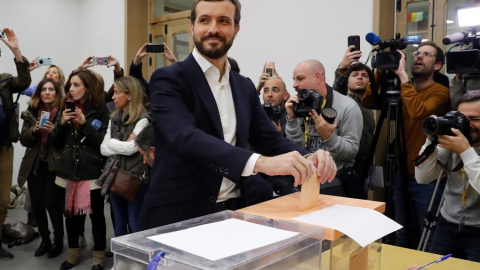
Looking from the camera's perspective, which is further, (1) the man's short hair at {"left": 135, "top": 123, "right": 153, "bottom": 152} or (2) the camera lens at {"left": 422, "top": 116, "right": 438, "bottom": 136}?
(1) the man's short hair at {"left": 135, "top": 123, "right": 153, "bottom": 152}

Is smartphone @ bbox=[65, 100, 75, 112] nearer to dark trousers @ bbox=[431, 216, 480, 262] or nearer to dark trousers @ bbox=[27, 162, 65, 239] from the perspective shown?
dark trousers @ bbox=[27, 162, 65, 239]

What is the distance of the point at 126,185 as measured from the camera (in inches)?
112

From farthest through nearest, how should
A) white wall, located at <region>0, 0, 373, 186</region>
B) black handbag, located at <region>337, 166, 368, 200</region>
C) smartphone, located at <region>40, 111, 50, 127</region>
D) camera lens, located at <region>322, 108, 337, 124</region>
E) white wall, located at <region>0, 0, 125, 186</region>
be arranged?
white wall, located at <region>0, 0, 125, 186</region> → white wall, located at <region>0, 0, 373, 186</region> → smartphone, located at <region>40, 111, 50, 127</region> → black handbag, located at <region>337, 166, 368, 200</region> → camera lens, located at <region>322, 108, 337, 124</region>

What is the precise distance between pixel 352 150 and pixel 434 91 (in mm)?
640

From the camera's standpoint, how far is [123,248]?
0.66m

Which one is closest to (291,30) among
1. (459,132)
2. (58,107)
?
(58,107)

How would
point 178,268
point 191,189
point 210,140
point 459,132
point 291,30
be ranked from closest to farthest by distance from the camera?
point 178,268
point 210,140
point 191,189
point 459,132
point 291,30

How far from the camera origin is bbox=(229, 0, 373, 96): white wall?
11.9 ft

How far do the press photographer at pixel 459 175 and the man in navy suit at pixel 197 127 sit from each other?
890 millimetres

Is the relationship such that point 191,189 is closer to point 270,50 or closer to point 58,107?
point 58,107

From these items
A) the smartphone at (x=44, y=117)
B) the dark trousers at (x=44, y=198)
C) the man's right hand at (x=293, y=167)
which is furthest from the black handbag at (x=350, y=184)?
the smartphone at (x=44, y=117)

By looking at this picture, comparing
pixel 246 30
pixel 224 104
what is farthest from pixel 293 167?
pixel 246 30

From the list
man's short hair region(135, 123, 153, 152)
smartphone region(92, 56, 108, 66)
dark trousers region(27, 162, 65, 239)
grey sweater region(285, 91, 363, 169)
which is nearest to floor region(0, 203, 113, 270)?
dark trousers region(27, 162, 65, 239)

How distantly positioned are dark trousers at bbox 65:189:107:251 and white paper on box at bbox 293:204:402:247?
2452 mm
